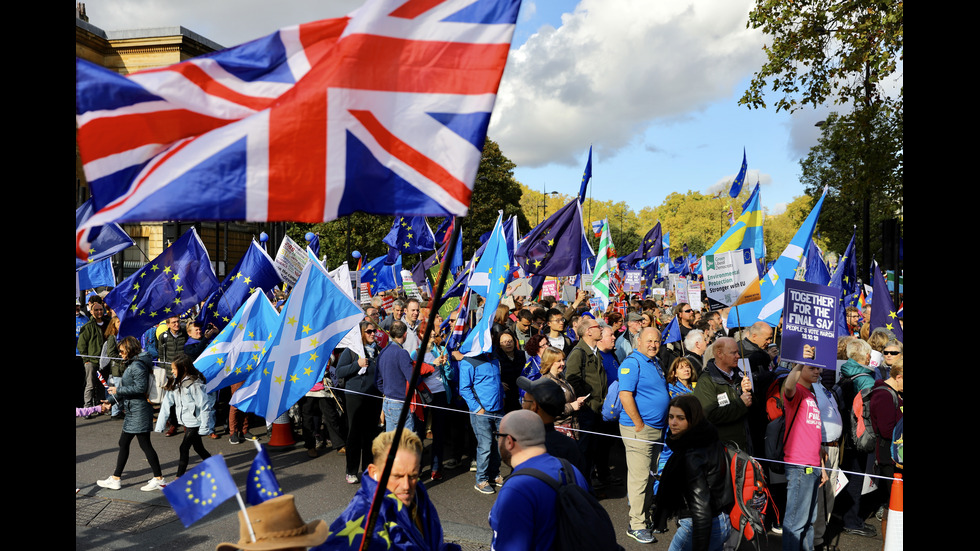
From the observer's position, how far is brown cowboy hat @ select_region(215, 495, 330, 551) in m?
2.48

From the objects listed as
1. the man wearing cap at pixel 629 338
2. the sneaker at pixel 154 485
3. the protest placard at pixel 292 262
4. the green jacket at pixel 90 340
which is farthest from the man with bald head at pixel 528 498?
the green jacket at pixel 90 340

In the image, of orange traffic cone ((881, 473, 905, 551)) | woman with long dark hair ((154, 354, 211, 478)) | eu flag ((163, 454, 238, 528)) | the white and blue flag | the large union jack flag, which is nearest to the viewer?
eu flag ((163, 454, 238, 528))

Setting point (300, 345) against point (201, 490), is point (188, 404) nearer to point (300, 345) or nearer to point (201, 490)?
point (300, 345)

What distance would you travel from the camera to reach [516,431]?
11.2 feet

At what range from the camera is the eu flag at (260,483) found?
8.46ft

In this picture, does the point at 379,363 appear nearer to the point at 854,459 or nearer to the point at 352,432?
the point at 352,432

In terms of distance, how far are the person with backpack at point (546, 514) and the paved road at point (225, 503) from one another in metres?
3.11

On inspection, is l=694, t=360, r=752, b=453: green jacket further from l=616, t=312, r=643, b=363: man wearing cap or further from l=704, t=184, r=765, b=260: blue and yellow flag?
l=616, t=312, r=643, b=363: man wearing cap

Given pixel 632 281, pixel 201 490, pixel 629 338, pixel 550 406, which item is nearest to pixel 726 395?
pixel 550 406

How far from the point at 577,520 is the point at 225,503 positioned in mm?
5007

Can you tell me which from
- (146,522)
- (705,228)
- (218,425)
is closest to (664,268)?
(218,425)

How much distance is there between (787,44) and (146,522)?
38.6 feet

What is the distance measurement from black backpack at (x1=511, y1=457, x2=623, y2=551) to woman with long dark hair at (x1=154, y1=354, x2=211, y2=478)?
5601 millimetres

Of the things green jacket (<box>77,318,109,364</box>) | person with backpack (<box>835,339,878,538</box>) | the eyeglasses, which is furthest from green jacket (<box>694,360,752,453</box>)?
green jacket (<box>77,318,109,364</box>)
